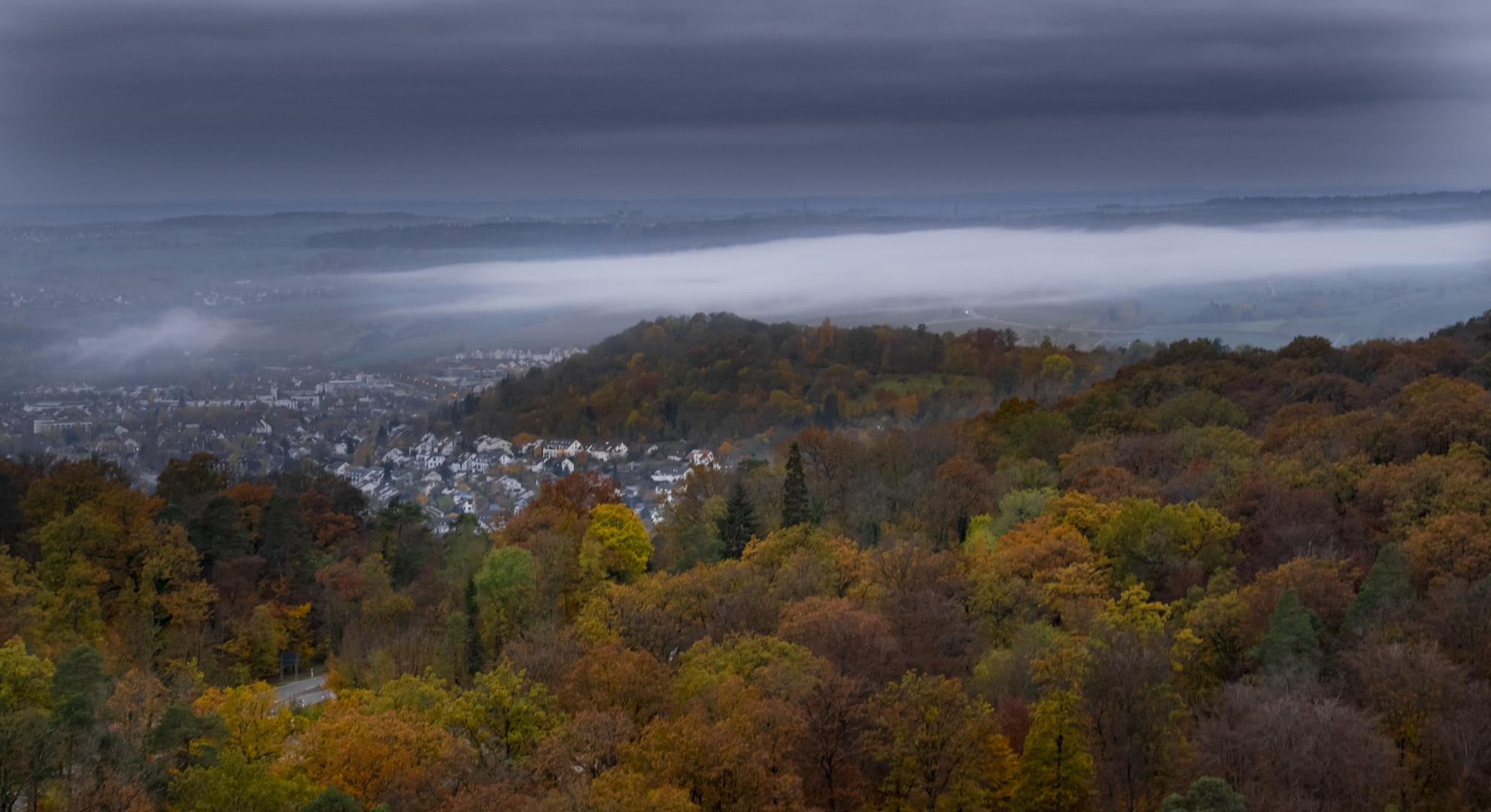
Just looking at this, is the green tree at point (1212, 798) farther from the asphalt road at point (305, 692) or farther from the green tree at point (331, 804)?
the asphalt road at point (305, 692)

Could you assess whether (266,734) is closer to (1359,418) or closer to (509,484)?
(1359,418)

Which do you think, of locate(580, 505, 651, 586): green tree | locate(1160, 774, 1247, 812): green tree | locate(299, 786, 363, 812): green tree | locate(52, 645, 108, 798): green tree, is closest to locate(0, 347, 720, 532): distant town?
locate(580, 505, 651, 586): green tree

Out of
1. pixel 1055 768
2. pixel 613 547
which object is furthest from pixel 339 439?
pixel 1055 768

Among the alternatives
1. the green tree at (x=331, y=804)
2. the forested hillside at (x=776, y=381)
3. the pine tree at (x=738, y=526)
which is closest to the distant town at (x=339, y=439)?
the forested hillside at (x=776, y=381)

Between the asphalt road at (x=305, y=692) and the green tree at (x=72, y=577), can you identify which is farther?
the asphalt road at (x=305, y=692)

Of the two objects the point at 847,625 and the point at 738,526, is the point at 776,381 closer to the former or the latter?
the point at 738,526

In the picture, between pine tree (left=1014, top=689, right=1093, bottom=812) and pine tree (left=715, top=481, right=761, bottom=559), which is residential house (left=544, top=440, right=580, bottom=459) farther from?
pine tree (left=1014, top=689, right=1093, bottom=812)
